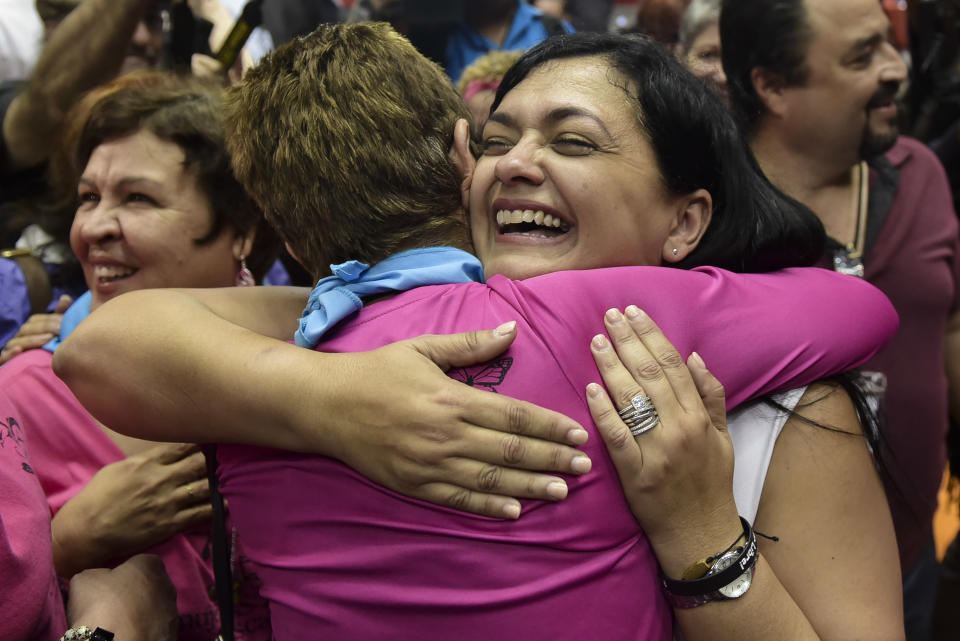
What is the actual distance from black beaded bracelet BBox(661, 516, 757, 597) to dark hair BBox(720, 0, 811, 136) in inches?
68.9

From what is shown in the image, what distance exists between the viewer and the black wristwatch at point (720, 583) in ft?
4.34

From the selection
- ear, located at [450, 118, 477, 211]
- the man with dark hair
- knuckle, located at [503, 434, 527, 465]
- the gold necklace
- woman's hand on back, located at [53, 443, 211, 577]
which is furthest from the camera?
the man with dark hair

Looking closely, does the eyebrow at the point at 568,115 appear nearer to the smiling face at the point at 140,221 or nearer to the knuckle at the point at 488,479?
the knuckle at the point at 488,479

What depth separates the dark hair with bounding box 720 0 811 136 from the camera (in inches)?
113

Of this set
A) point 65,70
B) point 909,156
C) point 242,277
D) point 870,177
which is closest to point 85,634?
point 242,277

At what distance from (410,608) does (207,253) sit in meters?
1.23

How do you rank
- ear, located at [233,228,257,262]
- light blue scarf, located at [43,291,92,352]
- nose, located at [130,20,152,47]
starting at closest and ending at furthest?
light blue scarf, located at [43,291,92,352]
ear, located at [233,228,257,262]
nose, located at [130,20,152,47]

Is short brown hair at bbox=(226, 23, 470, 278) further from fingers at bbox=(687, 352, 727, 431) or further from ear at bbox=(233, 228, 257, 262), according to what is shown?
ear at bbox=(233, 228, 257, 262)

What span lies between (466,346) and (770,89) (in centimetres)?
200

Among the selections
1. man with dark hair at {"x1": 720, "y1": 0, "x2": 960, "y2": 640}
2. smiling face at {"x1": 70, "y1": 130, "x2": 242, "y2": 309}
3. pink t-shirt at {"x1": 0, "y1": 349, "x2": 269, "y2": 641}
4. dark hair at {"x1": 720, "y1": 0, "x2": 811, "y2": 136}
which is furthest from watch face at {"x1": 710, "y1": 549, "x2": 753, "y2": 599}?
dark hair at {"x1": 720, "y1": 0, "x2": 811, "y2": 136}

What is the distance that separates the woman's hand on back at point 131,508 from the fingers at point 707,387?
3.28 feet

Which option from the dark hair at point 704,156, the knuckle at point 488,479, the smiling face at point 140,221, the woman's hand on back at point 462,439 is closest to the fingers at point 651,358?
the woman's hand on back at point 462,439

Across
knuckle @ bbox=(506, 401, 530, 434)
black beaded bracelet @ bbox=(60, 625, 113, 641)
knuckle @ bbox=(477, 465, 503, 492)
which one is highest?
knuckle @ bbox=(506, 401, 530, 434)

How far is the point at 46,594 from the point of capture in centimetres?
139
